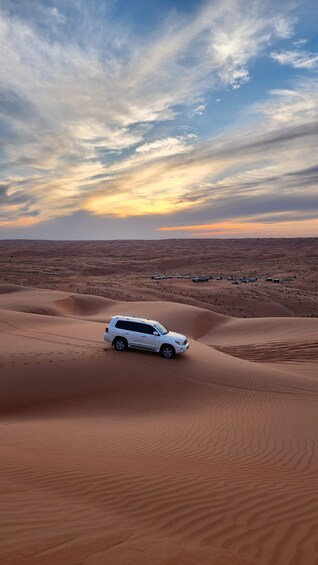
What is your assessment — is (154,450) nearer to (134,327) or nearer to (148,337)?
(148,337)

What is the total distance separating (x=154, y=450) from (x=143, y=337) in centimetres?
762

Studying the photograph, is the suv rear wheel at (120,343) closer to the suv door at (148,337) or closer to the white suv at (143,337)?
the white suv at (143,337)

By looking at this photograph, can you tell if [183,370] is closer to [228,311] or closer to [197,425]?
[197,425]

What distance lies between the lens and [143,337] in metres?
15.6

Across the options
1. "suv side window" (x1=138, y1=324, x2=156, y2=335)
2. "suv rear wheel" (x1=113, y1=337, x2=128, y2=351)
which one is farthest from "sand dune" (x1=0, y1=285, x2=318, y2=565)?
"suv side window" (x1=138, y1=324, x2=156, y2=335)

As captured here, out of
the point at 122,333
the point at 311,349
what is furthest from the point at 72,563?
the point at 311,349

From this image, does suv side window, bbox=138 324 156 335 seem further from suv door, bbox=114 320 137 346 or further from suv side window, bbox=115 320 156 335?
suv door, bbox=114 320 137 346

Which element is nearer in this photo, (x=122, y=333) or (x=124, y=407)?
(x=124, y=407)

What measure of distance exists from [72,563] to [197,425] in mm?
7015

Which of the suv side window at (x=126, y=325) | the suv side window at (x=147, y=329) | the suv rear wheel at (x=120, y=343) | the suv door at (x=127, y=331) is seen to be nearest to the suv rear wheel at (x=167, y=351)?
the suv side window at (x=147, y=329)

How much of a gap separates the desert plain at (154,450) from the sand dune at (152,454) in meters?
0.03

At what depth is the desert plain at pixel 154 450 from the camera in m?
4.16

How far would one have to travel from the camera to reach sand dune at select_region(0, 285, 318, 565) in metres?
4.15

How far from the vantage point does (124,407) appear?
471 inches
